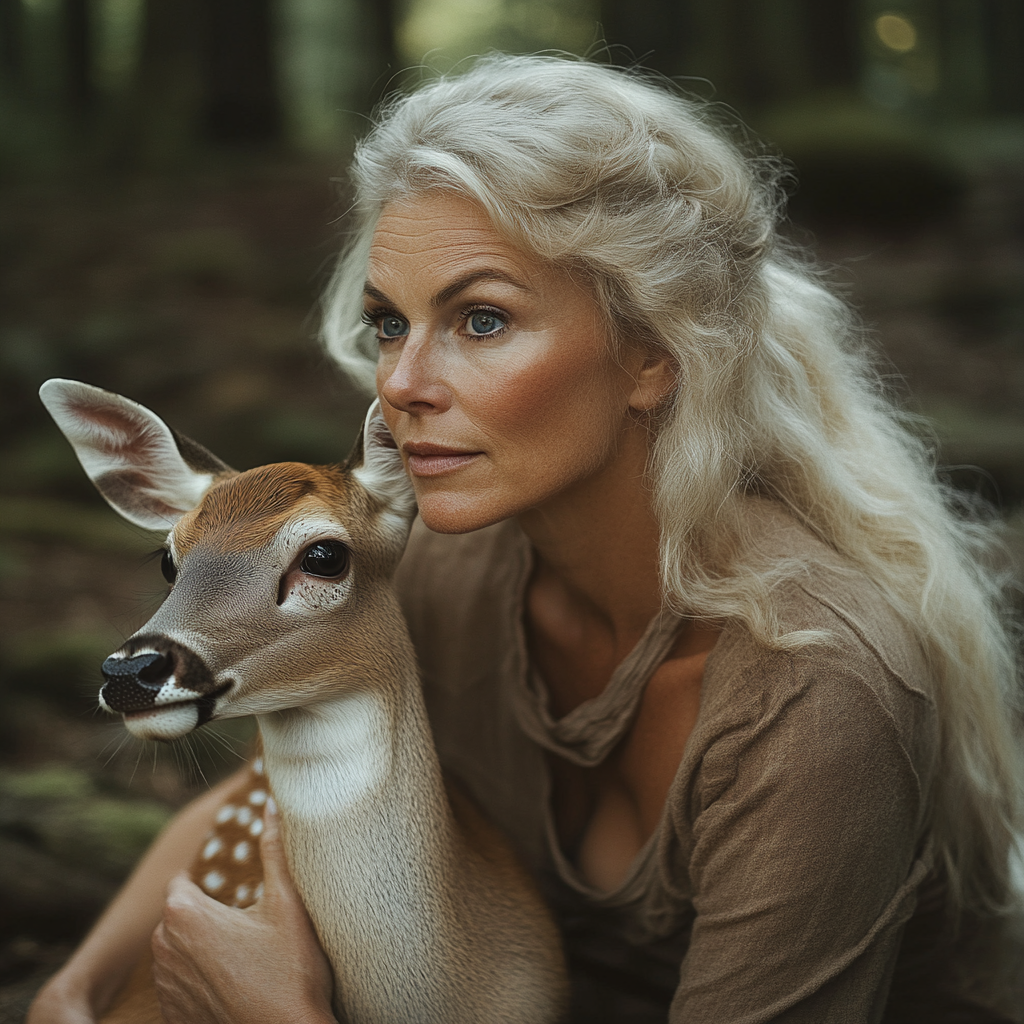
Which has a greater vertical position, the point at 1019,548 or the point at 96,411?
the point at 96,411

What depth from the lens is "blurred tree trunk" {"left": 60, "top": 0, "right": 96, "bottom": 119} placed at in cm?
1212

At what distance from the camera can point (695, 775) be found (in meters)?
2.02

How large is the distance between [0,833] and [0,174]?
30.4 ft

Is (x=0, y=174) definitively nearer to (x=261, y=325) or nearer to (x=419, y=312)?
(x=261, y=325)

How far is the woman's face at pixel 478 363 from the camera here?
6.39 feet

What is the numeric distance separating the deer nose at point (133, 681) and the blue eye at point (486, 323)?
0.85 m

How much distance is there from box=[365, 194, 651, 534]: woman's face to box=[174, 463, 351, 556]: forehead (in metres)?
0.21

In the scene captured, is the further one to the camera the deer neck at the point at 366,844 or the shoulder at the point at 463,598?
the shoulder at the point at 463,598

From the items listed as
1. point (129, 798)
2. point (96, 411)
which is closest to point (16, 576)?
point (129, 798)

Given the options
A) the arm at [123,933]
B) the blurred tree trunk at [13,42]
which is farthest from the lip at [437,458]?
the blurred tree trunk at [13,42]

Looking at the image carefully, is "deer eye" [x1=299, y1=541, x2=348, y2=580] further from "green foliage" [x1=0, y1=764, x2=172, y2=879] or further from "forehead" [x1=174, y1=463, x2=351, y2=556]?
"green foliage" [x1=0, y1=764, x2=172, y2=879]

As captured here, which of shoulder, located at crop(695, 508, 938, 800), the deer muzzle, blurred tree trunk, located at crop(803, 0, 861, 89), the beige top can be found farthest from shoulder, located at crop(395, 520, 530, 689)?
blurred tree trunk, located at crop(803, 0, 861, 89)

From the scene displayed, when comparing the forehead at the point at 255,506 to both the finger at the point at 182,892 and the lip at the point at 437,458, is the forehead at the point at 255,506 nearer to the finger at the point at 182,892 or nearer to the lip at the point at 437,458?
the lip at the point at 437,458

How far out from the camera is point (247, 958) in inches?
76.6
